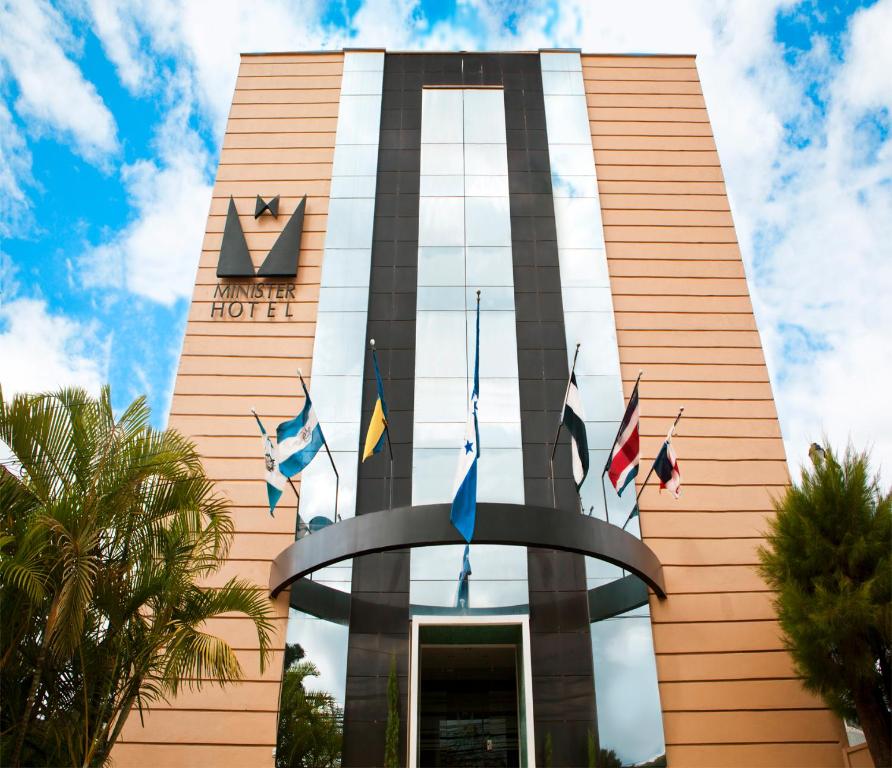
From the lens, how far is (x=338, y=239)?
20.1 meters

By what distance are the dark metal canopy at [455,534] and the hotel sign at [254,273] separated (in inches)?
284

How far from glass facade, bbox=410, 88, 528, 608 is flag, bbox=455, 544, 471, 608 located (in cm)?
10

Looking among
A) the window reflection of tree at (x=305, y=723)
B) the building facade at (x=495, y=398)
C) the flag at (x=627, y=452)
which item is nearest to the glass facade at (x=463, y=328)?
the building facade at (x=495, y=398)

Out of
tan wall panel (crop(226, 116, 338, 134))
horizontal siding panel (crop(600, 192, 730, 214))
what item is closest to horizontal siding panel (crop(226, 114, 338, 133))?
tan wall panel (crop(226, 116, 338, 134))

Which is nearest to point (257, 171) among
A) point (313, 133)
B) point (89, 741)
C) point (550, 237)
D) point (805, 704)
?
point (313, 133)

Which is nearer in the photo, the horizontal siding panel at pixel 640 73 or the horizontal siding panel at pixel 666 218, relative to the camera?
the horizontal siding panel at pixel 666 218

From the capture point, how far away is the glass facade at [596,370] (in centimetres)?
1434

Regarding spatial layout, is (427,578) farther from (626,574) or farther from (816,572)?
(816,572)

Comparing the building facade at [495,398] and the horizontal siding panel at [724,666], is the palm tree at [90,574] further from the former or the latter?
the horizontal siding panel at [724,666]

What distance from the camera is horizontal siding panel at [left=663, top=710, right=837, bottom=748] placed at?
1415 cm

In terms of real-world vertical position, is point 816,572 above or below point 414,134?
below

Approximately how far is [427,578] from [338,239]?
937 centimetres

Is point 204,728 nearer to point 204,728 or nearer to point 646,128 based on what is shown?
point 204,728

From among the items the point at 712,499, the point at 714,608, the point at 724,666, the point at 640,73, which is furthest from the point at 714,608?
the point at 640,73
